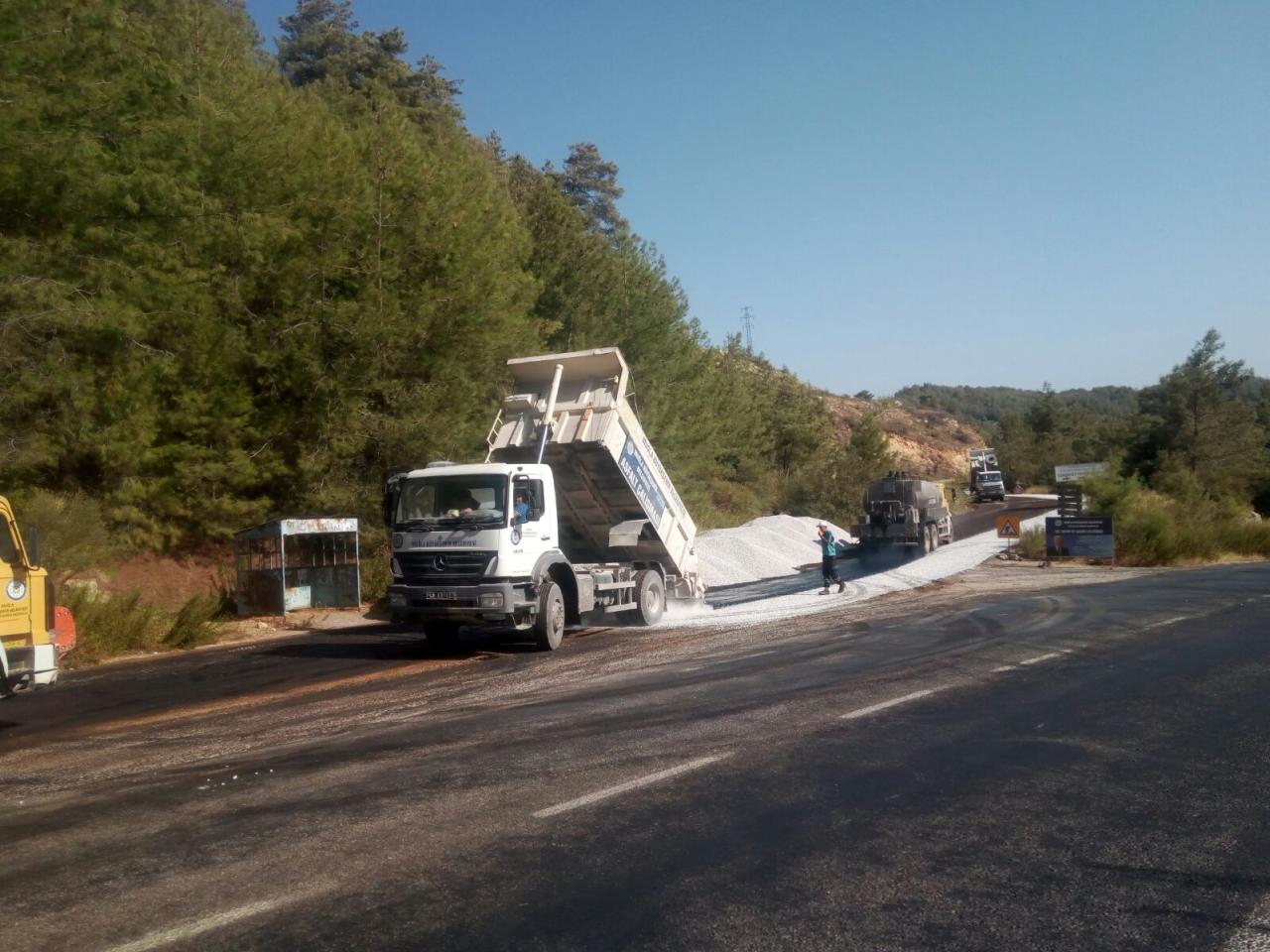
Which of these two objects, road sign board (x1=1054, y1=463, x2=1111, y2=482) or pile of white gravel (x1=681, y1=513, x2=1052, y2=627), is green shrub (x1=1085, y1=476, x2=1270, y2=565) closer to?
road sign board (x1=1054, y1=463, x2=1111, y2=482)

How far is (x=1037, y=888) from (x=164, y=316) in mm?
20175

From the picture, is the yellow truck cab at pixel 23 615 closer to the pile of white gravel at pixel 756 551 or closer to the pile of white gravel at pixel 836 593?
the pile of white gravel at pixel 836 593

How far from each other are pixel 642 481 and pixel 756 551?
1451 centimetres

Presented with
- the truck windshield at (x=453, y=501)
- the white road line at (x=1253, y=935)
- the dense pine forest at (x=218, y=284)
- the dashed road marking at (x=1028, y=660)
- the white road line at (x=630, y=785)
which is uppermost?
the dense pine forest at (x=218, y=284)

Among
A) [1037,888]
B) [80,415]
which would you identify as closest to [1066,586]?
[1037,888]

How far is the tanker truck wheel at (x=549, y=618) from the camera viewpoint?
15180mm

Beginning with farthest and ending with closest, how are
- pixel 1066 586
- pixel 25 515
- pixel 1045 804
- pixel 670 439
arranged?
1. pixel 670 439
2. pixel 1066 586
3. pixel 25 515
4. pixel 1045 804

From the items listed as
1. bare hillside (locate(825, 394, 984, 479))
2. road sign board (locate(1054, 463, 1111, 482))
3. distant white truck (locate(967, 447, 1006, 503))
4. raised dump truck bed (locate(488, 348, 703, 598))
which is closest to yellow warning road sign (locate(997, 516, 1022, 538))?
road sign board (locate(1054, 463, 1111, 482))

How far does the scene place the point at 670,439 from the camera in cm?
3456

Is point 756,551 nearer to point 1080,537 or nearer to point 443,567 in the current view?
point 1080,537

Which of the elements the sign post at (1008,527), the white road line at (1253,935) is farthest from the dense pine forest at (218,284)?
the white road line at (1253,935)

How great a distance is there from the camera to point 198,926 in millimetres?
5023

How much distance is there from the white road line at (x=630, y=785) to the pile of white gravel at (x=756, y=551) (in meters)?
18.6

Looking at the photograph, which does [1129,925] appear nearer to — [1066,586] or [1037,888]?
[1037,888]
